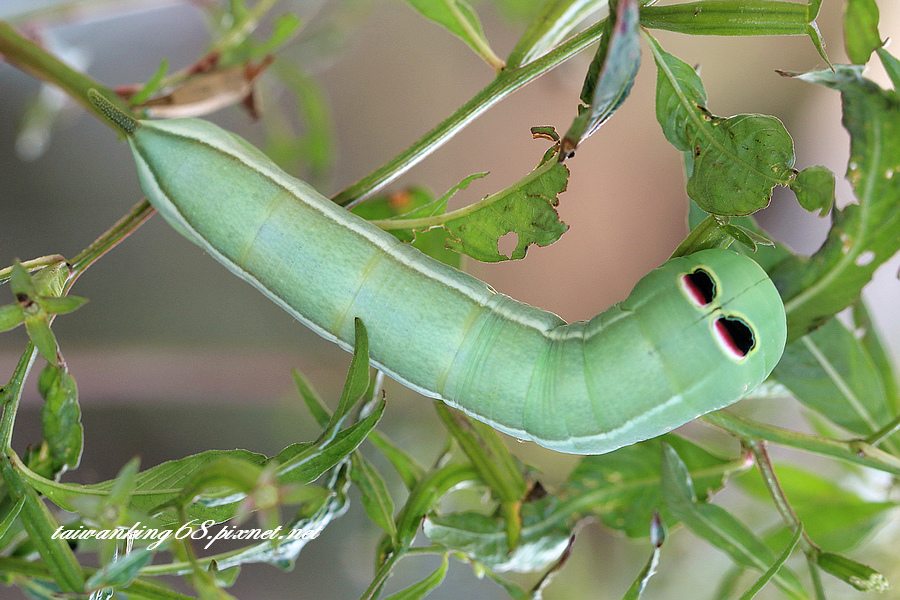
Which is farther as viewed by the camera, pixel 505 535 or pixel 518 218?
pixel 505 535

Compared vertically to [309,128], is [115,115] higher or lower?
lower

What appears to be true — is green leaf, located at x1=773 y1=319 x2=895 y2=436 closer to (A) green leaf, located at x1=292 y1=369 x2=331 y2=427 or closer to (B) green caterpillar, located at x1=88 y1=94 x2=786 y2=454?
(B) green caterpillar, located at x1=88 y1=94 x2=786 y2=454

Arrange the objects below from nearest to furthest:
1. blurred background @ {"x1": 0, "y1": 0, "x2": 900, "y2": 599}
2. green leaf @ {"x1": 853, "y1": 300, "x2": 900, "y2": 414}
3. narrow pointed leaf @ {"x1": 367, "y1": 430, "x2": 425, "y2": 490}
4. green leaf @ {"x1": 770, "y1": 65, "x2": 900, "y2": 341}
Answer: green leaf @ {"x1": 770, "y1": 65, "x2": 900, "y2": 341} < narrow pointed leaf @ {"x1": 367, "y1": 430, "x2": 425, "y2": 490} < green leaf @ {"x1": 853, "y1": 300, "x2": 900, "y2": 414} < blurred background @ {"x1": 0, "y1": 0, "x2": 900, "y2": 599}

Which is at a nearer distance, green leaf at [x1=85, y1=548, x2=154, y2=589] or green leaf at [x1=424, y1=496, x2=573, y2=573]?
green leaf at [x1=85, y1=548, x2=154, y2=589]

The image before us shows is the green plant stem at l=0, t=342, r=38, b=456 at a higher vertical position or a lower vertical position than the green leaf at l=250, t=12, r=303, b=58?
lower

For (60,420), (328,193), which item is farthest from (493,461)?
(328,193)

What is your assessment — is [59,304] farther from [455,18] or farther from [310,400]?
[455,18]

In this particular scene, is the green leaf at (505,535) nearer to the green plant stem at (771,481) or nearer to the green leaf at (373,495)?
the green leaf at (373,495)

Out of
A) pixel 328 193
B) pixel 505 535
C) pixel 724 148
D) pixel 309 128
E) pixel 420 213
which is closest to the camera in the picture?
pixel 724 148

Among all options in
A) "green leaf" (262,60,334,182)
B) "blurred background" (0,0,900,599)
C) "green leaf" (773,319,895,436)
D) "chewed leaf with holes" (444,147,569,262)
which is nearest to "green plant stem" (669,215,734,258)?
"chewed leaf with holes" (444,147,569,262)
